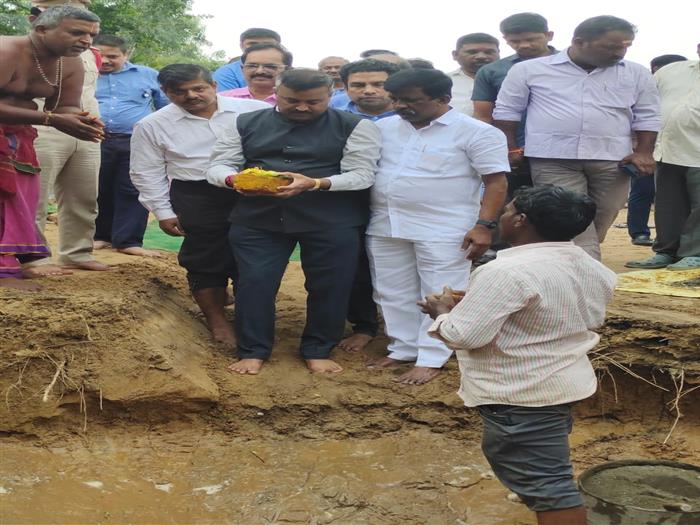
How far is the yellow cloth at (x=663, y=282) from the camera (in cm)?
532

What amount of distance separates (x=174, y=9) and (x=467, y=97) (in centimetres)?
1495

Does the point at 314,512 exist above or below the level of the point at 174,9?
below

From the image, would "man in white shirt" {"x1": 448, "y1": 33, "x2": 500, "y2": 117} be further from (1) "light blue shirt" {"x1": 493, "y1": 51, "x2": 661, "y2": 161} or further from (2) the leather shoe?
(2) the leather shoe

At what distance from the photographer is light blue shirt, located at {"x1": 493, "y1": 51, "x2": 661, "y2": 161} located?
17.2 feet

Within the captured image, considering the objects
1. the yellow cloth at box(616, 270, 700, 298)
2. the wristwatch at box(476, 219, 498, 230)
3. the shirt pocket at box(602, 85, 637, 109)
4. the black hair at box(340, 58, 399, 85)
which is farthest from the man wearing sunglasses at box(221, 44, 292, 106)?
the yellow cloth at box(616, 270, 700, 298)

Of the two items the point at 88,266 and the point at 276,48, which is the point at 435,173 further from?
the point at 88,266

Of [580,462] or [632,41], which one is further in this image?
[632,41]

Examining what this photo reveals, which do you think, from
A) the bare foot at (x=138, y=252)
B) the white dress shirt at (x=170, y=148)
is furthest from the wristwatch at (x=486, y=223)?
the bare foot at (x=138, y=252)

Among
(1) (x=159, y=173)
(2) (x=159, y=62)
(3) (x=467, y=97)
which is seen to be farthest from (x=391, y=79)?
(2) (x=159, y=62)

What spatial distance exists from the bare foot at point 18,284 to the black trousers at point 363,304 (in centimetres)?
182

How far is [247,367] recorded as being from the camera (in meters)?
4.72

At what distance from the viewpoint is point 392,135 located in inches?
185

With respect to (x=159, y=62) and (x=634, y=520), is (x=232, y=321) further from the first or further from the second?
(x=159, y=62)

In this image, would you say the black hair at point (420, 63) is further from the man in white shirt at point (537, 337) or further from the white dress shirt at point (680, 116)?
the man in white shirt at point (537, 337)
